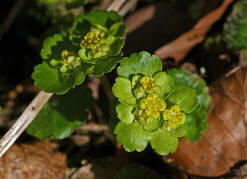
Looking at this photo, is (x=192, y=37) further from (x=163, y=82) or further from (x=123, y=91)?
(x=123, y=91)

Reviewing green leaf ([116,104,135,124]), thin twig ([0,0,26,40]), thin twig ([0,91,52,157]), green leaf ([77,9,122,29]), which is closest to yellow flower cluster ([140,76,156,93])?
green leaf ([116,104,135,124])

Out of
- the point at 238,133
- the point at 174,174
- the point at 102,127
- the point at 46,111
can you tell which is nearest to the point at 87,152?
the point at 102,127

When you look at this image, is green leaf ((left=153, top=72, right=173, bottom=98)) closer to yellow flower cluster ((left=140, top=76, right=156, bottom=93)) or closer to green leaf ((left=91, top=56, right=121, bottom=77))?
yellow flower cluster ((left=140, top=76, right=156, bottom=93))

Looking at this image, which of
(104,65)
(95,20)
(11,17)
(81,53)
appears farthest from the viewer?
(11,17)

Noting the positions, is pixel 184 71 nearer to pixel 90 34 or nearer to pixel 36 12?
pixel 90 34

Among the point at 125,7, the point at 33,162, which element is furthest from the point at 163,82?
the point at 33,162

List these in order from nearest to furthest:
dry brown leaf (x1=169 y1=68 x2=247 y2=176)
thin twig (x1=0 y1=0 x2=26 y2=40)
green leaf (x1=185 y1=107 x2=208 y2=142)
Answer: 1. green leaf (x1=185 y1=107 x2=208 y2=142)
2. dry brown leaf (x1=169 y1=68 x2=247 y2=176)
3. thin twig (x1=0 y1=0 x2=26 y2=40)

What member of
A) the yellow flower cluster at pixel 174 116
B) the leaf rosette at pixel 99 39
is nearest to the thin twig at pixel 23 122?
the leaf rosette at pixel 99 39
